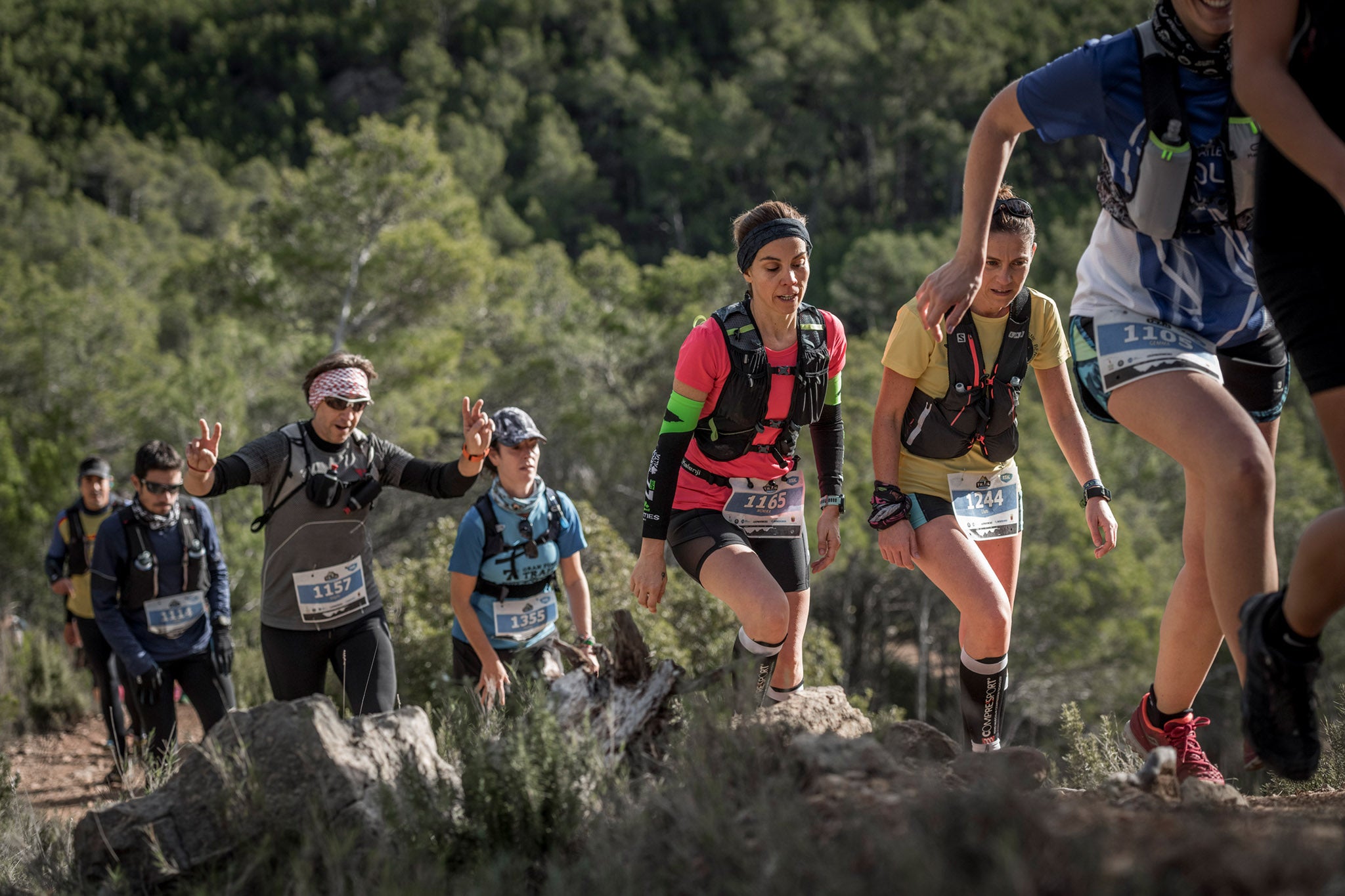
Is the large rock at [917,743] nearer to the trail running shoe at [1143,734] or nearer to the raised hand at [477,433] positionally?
the trail running shoe at [1143,734]

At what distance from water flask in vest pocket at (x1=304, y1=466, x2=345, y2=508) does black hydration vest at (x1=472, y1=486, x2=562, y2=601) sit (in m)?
0.68

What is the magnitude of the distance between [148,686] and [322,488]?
2.20m

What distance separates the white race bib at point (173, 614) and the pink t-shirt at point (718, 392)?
11.2 ft

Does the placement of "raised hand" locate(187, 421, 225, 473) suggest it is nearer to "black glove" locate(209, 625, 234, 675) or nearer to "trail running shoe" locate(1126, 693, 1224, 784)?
"black glove" locate(209, 625, 234, 675)

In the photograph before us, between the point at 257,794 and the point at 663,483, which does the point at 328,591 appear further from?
the point at 257,794

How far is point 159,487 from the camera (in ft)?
19.5

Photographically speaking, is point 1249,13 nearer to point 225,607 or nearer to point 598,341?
point 225,607

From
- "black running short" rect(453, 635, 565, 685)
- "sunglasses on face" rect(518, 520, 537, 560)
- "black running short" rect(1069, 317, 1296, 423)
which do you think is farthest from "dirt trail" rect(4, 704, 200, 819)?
"black running short" rect(1069, 317, 1296, 423)

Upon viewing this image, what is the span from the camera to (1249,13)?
7.20 feet

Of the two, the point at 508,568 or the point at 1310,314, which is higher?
the point at 1310,314

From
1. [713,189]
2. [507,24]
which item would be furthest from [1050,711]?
[507,24]

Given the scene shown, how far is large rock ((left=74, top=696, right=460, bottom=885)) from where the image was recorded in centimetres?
267

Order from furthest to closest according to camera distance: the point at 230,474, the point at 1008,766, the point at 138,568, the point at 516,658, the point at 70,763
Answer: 1. the point at 70,763
2. the point at 138,568
3. the point at 516,658
4. the point at 230,474
5. the point at 1008,766

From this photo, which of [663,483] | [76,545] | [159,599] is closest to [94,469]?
[76,545]
